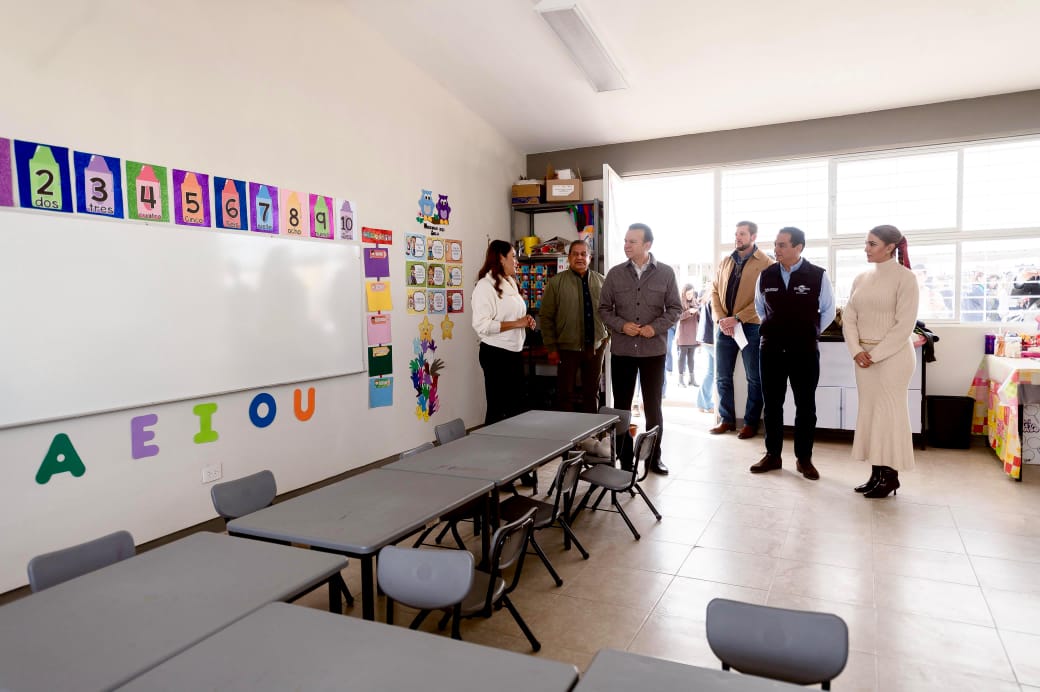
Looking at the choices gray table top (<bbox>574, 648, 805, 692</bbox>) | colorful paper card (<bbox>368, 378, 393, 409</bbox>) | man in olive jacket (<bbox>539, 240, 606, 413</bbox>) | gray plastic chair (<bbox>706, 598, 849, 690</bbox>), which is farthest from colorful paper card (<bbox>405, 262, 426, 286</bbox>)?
gray table top (<bbox>574, 648, 805, 692</bbox>)

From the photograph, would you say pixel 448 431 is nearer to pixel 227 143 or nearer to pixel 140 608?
pixel 227 143

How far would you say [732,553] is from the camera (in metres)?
3.63

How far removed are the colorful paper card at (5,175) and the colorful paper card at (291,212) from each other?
5.17 feet

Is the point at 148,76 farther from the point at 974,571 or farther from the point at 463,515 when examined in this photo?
the point at 974,571

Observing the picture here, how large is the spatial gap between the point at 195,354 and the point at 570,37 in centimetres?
328

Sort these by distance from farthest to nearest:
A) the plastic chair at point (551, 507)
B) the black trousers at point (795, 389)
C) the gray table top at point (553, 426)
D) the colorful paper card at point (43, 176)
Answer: the black trousers at point (795, 389)
the gray table top at point (553, 426)
the plastic chair at point (551, 507)
the colorful paper card at point (43, 176)

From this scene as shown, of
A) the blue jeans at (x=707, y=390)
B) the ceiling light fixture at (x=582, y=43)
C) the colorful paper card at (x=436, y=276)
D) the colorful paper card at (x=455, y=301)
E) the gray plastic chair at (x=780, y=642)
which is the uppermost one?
the ceiling light fixture at (x=582, y=43)

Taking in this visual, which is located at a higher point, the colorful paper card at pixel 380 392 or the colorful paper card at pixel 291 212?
the colorful paper card at pixel 291 212

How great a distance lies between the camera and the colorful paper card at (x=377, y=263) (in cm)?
517

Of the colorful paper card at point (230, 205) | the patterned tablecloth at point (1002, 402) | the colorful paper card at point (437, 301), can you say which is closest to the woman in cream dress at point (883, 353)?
the patterned tablecloth at point (1002, 402)

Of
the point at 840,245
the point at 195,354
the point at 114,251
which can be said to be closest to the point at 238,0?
the point at 114,251

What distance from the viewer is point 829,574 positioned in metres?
3.33

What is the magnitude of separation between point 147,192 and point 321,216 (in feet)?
4.27

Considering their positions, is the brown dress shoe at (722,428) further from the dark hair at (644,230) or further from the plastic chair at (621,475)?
the plastic chair at (621,475)
